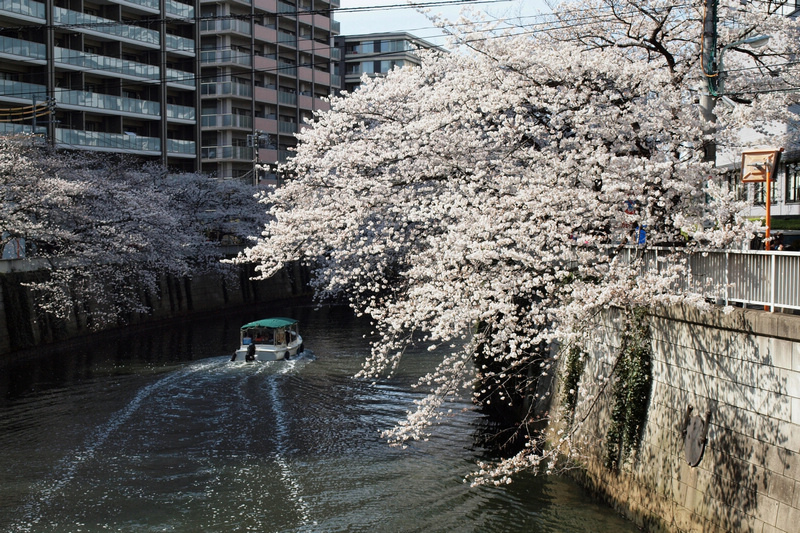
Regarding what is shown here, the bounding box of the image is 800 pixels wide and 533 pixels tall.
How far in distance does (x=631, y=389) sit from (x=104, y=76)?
4518cm

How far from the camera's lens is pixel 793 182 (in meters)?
25.9

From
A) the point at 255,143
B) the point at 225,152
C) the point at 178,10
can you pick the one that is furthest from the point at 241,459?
the point at 225,152

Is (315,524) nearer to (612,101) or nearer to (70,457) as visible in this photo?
(70,457)

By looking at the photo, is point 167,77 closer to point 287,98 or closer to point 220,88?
point 220,88

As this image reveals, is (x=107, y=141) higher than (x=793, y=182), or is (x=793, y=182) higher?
(x=107, y=141)

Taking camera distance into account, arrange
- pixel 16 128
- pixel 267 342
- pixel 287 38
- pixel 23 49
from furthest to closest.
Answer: pixel 287 38, pixel 23 49, pixel 16 128, pixel 267 342

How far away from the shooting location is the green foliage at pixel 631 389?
12.9 metres

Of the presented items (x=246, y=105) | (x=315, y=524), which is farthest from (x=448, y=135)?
(x=246, y=105)

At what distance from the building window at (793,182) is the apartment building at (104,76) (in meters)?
29.1

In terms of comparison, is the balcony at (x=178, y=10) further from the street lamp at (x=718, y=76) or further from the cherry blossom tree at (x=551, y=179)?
the street lamp at (x=718, y=76)

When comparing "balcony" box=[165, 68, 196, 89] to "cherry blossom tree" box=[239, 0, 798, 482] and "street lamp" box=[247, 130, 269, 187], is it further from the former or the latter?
"cherry blossom tree" box=[239, 0, 798, 482]

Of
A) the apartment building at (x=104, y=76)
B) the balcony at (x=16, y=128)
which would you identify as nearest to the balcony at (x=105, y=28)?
the apartment building at (x=104, y=76)

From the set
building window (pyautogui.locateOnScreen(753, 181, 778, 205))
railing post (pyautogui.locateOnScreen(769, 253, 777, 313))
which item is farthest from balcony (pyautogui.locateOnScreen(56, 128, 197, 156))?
railing post (pyautogui.locateOnScreen(769, 253, 777, 313))

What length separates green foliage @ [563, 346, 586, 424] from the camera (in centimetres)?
1546
